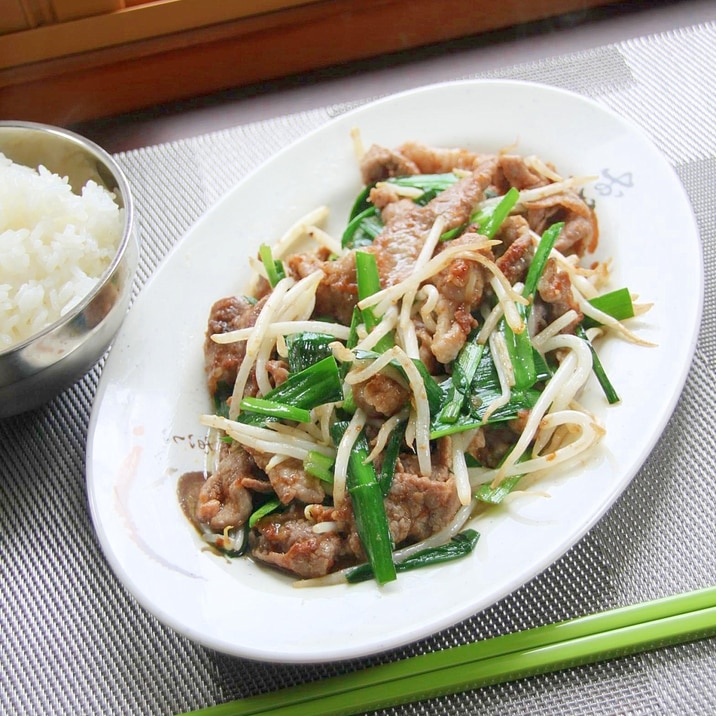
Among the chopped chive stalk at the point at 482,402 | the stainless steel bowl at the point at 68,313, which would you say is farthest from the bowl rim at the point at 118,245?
the chopped chive stalk at the point at 482,402

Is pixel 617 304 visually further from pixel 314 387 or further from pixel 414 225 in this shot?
pixel 314 387

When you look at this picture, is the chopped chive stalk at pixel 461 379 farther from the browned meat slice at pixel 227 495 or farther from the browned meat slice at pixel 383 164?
the browned meat slice at pixel 383 164

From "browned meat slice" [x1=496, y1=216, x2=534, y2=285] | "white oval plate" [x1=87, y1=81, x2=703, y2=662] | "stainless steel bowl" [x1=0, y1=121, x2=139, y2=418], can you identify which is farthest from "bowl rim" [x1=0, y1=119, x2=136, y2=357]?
"browned meat slice" [x1=496, y1=216, x2=534, y2=285]

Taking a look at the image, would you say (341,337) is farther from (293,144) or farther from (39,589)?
(39,589)

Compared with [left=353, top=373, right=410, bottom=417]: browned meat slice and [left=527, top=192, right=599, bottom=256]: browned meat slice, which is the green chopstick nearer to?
[left=353, top=373, right=410, bottom=417]: browned meat slice

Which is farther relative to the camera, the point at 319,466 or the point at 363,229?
the point at 363,229

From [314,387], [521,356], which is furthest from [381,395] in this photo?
[521,356]
